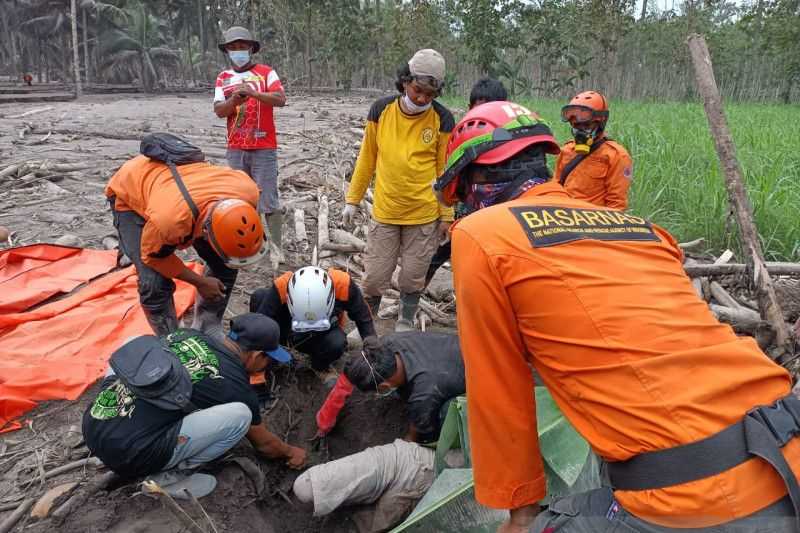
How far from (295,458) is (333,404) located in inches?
14.7

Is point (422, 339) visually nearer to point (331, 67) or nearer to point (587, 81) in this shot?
point (587, 81)

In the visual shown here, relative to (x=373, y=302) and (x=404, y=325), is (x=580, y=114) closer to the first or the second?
(x=404, y=325)

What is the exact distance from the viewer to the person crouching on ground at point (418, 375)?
10.4 feet

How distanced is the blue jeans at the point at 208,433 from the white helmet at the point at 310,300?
105cm

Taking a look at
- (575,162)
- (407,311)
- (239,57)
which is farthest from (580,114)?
(239,57)

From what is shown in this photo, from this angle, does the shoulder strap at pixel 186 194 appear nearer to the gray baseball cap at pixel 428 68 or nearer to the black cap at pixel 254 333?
the black cap at pixel 254 333

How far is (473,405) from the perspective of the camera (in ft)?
4.77

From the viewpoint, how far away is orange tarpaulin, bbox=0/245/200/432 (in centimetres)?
355

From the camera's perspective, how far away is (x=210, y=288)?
374cm

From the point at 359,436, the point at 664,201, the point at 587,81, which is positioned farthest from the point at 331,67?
the point at 359,436

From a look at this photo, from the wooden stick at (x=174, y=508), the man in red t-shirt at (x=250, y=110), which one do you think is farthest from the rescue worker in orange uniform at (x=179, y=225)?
the man in red t-shirt at (x=250, y=110)

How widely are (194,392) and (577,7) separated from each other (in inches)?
1105

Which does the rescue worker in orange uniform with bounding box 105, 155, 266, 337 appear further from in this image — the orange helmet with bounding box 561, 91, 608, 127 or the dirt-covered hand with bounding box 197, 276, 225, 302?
the orange helmet with bounding box 561, 91, 608, 127

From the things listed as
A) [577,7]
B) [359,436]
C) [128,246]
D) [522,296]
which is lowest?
[359,436]
